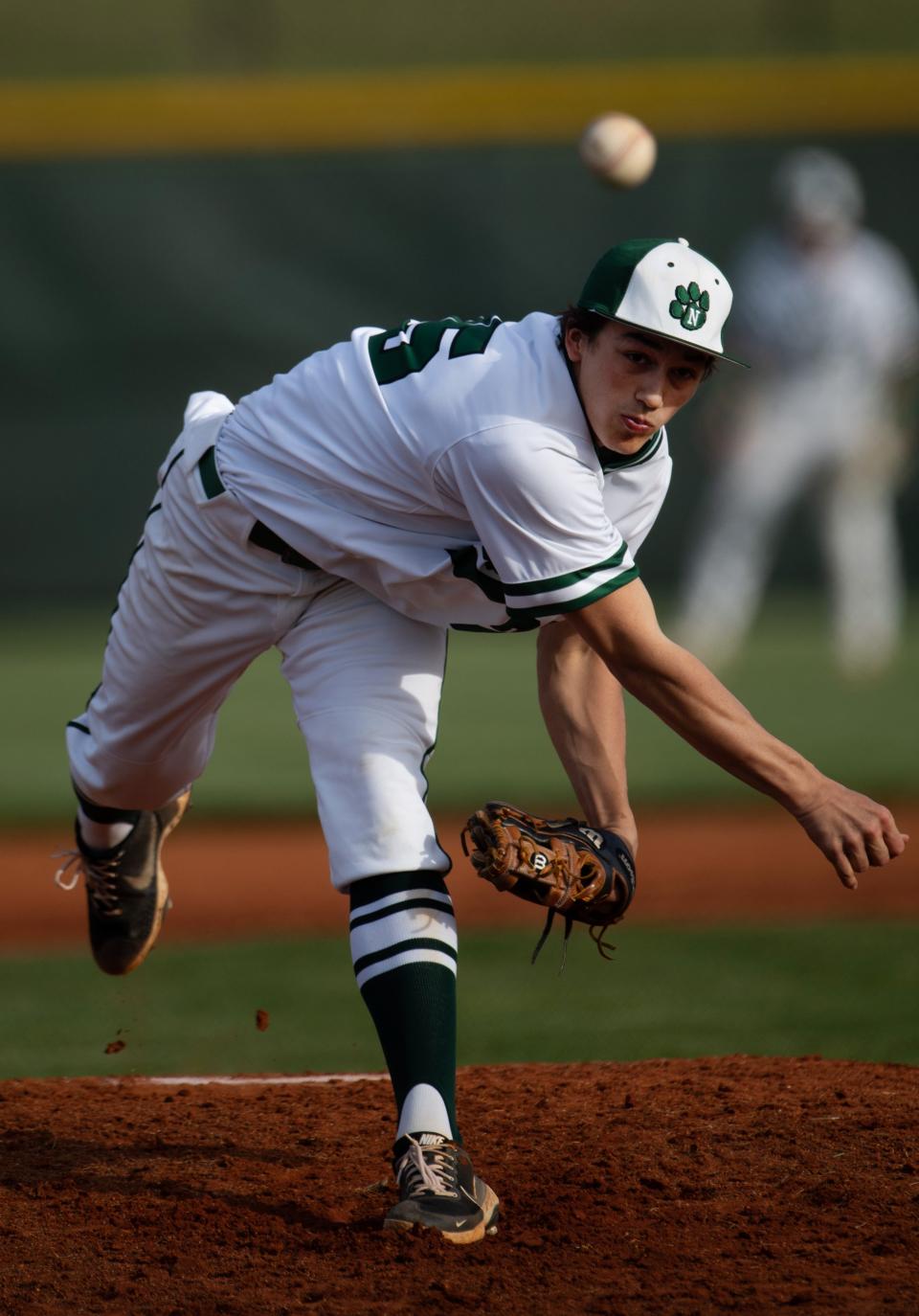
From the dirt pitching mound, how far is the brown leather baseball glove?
40 centimetres

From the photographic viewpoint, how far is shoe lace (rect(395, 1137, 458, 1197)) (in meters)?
2.45

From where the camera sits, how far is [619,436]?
2.58m

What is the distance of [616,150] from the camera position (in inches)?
143

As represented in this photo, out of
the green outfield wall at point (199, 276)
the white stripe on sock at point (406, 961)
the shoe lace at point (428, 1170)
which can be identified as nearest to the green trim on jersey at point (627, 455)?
the white stripe on sock at point (406, 961)

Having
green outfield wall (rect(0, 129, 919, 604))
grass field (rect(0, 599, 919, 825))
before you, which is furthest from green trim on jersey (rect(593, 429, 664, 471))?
green outfield wall (rect(0, 129, 919, 604))

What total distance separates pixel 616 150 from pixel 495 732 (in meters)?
5.23

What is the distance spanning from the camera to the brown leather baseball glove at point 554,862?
2.54 m

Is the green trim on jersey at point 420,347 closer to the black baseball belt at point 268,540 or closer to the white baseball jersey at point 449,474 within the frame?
the white baseball jersey at point 449,474

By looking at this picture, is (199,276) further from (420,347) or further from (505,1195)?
Result: (505,1195)

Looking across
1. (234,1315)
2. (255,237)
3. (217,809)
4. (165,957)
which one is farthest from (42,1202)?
(255,237)

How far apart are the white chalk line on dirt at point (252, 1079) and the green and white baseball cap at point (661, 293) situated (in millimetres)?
1657

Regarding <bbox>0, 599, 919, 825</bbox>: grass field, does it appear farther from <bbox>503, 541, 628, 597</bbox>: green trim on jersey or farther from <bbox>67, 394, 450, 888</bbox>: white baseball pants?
<bbox>503, 541, 628, 597</bbox>: green trim on jersey

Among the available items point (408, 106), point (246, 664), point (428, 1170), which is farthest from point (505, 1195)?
point (408, 106)

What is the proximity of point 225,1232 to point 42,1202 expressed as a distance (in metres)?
0.35
